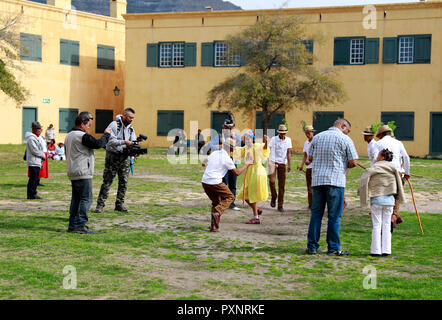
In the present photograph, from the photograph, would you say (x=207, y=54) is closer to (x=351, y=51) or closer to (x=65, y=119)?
(x=351, y=51)

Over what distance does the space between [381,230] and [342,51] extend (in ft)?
91.1

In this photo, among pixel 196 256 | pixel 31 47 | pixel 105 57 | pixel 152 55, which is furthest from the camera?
pixel 105 57

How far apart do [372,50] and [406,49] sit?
5.96 feet

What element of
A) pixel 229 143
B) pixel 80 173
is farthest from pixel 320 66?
pixel 80 173

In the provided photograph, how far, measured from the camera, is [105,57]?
41.0 meters

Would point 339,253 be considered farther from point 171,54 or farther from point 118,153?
point 171,54

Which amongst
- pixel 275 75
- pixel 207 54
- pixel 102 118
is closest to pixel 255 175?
pixel 275 75

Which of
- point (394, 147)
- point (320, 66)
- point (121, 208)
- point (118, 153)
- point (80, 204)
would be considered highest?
point (320, 66)

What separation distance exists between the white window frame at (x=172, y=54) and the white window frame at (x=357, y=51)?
10250mm

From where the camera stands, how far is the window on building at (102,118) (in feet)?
134

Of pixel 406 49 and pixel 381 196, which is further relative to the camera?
pixel 406 49

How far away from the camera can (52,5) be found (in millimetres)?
39000

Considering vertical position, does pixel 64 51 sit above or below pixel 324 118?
above

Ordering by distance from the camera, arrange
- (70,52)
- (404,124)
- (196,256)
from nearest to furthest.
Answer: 1. (196,256)
2. (404,124)
3. (70,52)
